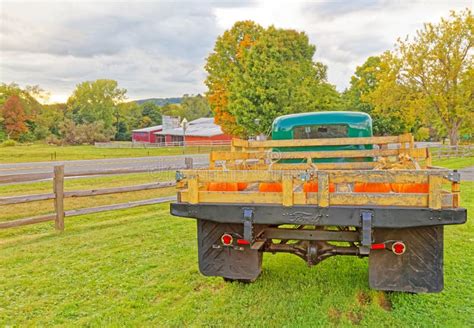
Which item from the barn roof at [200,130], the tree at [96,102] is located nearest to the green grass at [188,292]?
the barn roof at [200,130]

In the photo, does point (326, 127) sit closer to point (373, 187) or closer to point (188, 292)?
point (373, 187)

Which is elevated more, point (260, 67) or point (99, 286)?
point (260, 67)

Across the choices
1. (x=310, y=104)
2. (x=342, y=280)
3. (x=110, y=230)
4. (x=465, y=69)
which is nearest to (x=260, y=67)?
(x=310, y=104)

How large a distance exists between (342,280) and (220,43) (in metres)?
32.1

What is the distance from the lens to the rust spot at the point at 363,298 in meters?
3.86

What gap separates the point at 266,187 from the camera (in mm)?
3773

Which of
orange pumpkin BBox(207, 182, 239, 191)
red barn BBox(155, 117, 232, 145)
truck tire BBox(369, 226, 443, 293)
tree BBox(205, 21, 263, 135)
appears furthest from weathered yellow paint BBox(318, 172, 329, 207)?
red barn BBox(155, 117, 232, 145)

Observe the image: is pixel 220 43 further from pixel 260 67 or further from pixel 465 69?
pixel 465 69

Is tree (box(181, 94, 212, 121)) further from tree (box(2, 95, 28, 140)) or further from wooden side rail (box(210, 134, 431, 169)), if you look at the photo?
wooden side rail (box(210, 134, 431, 169))

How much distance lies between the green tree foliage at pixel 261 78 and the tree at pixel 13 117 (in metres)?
31.1

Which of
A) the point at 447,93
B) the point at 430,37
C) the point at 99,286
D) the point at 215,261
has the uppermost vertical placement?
the point at 430,37

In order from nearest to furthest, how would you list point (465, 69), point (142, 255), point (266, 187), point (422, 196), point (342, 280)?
point (422, 196) < point (266, 187) < point (342, 280) < point (142, 255) < point (465, 69)

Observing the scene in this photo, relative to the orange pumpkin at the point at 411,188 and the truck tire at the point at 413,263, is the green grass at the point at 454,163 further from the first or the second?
the orange pumpkin at the point at 411,188

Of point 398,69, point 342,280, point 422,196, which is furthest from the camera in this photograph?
point 398,69
